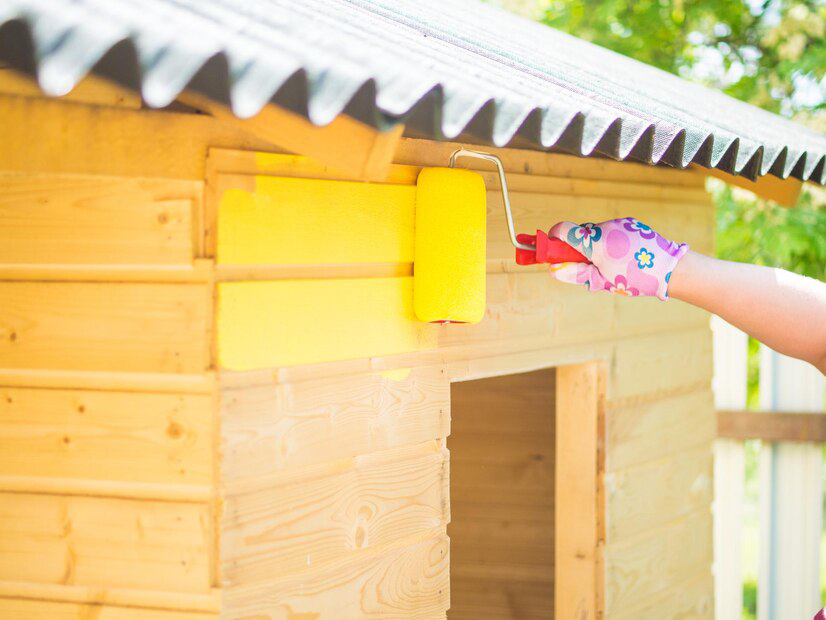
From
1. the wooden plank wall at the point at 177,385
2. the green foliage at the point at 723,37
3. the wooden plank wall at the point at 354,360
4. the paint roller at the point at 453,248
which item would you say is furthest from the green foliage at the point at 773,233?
the wooden plank wall at the point at 177,385

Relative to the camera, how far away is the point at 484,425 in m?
4.47

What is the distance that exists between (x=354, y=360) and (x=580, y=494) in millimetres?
1401

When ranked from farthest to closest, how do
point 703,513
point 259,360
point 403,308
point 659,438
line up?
point 703,513, point 659,438, point 403,308, point 259,360

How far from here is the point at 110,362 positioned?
210 centimetres

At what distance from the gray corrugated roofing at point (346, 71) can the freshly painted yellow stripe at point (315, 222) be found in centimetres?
39

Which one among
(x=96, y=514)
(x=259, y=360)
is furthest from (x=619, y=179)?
(x=96, y=514)

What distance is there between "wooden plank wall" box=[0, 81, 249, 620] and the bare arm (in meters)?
1.18

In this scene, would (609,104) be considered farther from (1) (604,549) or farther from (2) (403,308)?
(1) (604,549)

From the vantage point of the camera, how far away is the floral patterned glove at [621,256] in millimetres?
2404

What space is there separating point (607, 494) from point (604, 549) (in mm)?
192

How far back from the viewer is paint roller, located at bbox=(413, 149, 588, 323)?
2.47 m

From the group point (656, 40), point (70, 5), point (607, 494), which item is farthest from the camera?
point (656, 40)

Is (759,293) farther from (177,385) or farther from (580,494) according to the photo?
(177,385)

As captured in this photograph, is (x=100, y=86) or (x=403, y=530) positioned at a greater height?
(x=100, y=86)
